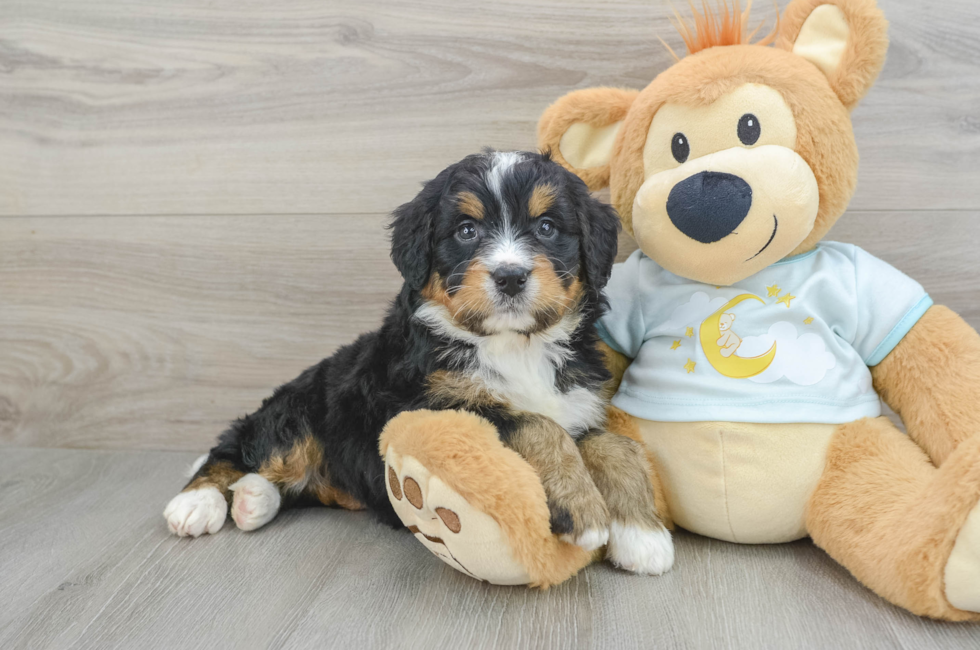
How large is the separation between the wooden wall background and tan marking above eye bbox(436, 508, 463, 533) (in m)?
1.07

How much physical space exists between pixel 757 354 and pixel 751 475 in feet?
0.88

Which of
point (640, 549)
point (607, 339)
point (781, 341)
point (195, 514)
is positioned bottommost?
point (195, 514)

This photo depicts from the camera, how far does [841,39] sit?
5.18 feet

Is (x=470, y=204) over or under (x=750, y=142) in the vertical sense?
under

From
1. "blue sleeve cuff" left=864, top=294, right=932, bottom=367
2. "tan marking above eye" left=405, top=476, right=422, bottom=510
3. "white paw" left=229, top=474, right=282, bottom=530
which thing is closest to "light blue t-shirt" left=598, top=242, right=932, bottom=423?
"blue sleeve cuff" left=864, top=294, right=932, bottom=367

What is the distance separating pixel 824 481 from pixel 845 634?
32 centimetres

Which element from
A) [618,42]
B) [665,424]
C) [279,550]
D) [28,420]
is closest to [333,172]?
[618,42]

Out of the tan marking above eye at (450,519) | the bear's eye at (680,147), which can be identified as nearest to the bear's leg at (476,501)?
the tan marking above eye at (450,519)

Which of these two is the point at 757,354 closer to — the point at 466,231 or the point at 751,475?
the point at 751,475

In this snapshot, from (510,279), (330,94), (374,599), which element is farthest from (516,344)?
(330,94)

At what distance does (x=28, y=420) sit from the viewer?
2.56 m

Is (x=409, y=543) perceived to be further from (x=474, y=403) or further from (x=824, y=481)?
(x=824, y=481)

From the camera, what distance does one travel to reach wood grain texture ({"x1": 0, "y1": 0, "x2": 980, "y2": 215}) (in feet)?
6.59

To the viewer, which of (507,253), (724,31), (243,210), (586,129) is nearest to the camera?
(507,253)
